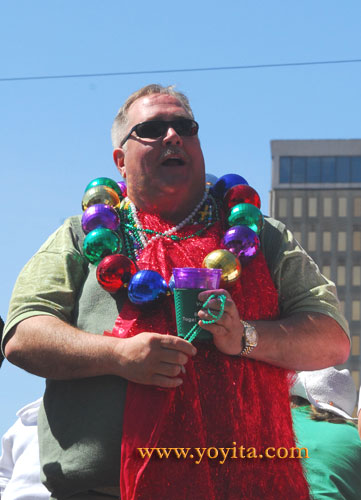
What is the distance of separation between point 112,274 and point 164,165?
0.50 meters

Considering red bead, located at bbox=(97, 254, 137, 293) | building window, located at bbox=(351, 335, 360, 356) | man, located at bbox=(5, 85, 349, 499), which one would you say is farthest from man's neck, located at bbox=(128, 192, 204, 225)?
building window, located at bbox=(351, 335, 360, 356)

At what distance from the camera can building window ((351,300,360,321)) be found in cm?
8256

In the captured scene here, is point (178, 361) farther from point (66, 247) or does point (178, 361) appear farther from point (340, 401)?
point (340, 401)

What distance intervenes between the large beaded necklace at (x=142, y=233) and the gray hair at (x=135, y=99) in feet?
0.66

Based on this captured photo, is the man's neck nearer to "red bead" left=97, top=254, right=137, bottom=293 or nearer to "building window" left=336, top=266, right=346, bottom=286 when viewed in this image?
"red bead" left=97, top=254, right=137, bottom=293

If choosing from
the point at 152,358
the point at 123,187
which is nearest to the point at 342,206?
the point at 123,187

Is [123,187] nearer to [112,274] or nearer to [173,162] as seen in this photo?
[173,162]

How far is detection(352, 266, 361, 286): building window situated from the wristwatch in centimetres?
8128

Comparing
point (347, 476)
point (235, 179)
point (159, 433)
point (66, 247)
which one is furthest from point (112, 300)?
point (347, 476)

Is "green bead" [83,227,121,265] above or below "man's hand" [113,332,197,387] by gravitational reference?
above

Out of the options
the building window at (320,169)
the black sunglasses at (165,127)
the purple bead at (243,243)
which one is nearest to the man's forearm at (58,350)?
the purple bead at (243,243)

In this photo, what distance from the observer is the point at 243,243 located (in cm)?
334

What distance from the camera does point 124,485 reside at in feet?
9.58

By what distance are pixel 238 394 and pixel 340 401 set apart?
1.96 meters
